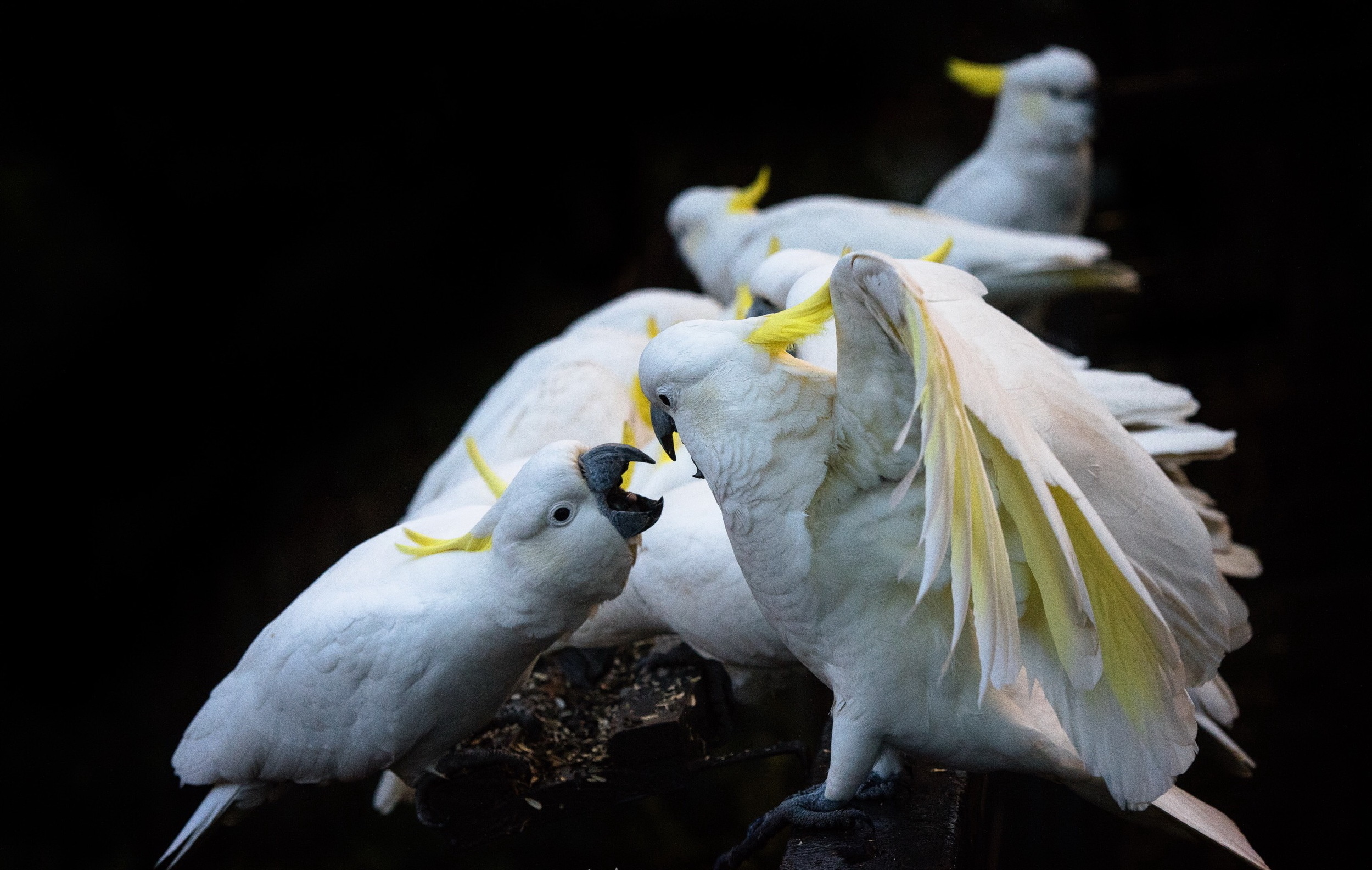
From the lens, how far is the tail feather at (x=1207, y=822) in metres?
1.38

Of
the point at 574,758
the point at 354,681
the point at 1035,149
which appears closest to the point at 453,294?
the point at 1035,149

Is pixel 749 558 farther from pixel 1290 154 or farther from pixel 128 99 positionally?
pixel 1290 154

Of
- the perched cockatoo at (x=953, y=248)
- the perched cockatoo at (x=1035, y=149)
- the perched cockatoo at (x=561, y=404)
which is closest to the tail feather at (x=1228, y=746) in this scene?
the perched cockatoo at (x=561, y=404)

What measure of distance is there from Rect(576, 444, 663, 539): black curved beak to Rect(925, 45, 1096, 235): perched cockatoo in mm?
2429

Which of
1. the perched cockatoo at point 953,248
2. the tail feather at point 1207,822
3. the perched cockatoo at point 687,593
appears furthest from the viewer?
the perched cockatoo at point 953,248

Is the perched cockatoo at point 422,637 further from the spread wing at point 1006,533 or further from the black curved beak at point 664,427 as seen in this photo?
the spread wing at point 1006,533

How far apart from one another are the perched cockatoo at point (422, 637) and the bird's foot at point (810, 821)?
38 centimetres

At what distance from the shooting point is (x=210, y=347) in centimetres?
325

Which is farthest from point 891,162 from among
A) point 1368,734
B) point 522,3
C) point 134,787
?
point 134,787

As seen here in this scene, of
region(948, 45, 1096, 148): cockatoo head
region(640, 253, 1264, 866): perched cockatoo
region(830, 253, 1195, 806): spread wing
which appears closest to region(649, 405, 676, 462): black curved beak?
region(640, 253, 1264, 866): perched cockatoo

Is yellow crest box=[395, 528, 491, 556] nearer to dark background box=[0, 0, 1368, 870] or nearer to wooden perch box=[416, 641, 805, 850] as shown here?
wooden perch box=[416, 641, 805, 850]

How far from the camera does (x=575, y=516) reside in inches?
58.9

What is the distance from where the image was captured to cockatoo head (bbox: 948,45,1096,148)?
3.48 metres

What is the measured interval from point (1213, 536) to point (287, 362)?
2.86 metres
